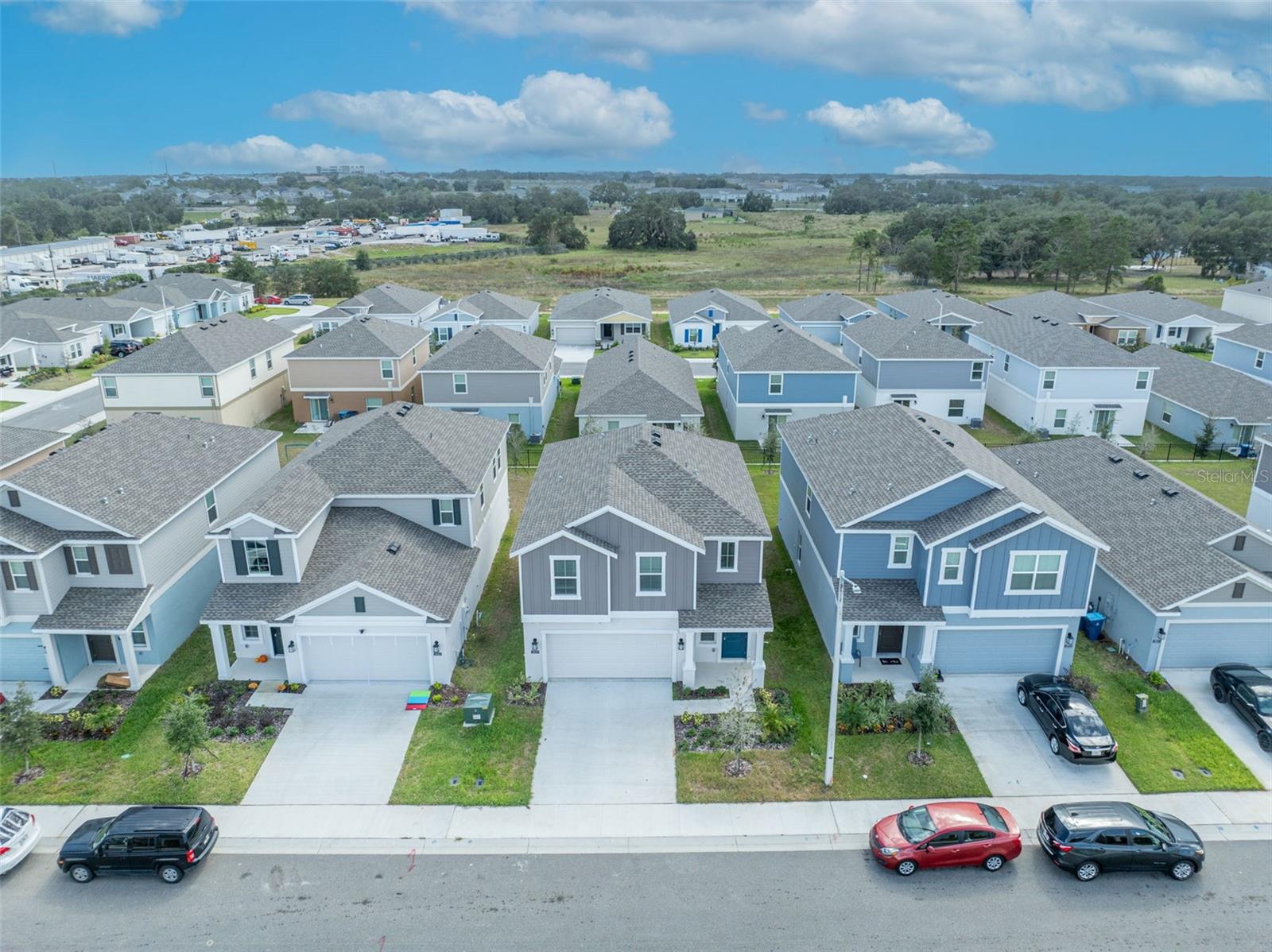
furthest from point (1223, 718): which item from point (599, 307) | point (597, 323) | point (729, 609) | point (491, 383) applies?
point (599, 307)

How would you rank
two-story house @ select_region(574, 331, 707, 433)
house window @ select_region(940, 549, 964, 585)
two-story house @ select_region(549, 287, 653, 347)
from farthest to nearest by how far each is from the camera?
two-story house @ select_region(549, 287, 653, 347), two-story house @ select_region(574, 331, 707, 433), house window @ select_region(940, 549, 964, 585)

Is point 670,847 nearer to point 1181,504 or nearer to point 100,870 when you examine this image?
point 100,870

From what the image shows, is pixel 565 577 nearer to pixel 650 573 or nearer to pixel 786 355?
pixel 650 573

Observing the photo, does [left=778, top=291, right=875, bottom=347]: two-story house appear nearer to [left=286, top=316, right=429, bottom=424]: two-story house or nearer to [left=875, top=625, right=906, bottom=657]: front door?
[left=286, top=316, right=429, bottom=424]: two-story house

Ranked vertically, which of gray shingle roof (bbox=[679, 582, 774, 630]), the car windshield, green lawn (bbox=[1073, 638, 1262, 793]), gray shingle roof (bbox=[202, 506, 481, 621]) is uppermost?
gray shingle roof (bbox=[202, 506, 481, 621])

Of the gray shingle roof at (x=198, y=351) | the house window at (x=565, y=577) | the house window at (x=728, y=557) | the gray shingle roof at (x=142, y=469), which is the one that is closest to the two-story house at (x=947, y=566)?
the house window at (x=728, y=557)

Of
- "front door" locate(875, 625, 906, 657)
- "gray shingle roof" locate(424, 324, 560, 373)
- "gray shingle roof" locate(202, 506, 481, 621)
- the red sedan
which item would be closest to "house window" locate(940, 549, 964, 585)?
"front door" locate(875, 625, 906, 657)

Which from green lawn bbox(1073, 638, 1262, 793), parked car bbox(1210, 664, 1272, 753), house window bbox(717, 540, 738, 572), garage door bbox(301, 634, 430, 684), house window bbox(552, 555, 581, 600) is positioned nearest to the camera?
green lawn bbox(1073, 638, 1262, 793)
